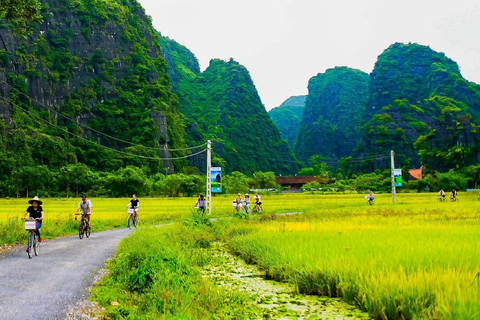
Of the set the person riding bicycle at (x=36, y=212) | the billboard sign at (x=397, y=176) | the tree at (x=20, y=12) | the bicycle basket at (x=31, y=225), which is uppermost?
the tree at (x=20, y=12)

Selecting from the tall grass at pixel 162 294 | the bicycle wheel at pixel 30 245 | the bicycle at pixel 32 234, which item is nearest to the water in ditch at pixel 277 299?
the tall grass at pixel 162 294

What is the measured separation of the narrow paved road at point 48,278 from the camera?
584cm

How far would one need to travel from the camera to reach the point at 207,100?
18000cm

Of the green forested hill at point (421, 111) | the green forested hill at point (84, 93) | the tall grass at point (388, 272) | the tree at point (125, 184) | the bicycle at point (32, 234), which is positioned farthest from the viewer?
the green forested hill at point (421, 111)

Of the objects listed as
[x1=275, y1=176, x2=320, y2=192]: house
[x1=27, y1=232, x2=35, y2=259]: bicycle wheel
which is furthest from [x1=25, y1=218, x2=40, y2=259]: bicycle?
[x1=275, y1=176, x2=320, y2=192]: house

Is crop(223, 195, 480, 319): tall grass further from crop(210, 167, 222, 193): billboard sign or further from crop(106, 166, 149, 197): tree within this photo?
crop(106, 166, 149, 197): tree

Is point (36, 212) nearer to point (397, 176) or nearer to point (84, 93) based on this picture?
point (397, 176)

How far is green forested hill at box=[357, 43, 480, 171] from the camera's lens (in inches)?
3447

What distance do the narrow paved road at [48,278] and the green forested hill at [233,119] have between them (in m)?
128

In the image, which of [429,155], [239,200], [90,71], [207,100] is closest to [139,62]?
[90,71]

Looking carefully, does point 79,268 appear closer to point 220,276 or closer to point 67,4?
point 220,276

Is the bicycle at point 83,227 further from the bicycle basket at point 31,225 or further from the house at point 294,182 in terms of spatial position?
the house at point 294,182

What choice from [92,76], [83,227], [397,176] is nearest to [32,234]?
[83,227]

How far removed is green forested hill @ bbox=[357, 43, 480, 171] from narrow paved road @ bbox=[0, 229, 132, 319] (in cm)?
8501
